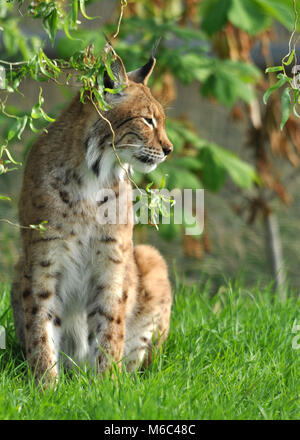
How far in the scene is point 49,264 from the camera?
3.25 metres

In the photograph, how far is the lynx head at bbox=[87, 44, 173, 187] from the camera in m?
3.25

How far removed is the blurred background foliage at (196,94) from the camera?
13.0 feet

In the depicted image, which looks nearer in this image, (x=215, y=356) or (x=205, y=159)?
(x=215, y=356)

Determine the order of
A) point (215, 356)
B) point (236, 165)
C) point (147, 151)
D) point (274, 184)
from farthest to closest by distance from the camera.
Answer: point (274, 184), point (236, 165), point (215, 356), point (147, 151)

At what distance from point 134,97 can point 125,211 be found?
49 centimetres

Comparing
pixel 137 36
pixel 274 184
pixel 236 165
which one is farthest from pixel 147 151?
pixel 274 184

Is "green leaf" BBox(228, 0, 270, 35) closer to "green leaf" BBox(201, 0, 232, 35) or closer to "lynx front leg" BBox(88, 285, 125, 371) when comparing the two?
"green leaf" BBox(201, 0, 232, 35)

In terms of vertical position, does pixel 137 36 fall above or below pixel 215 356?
above

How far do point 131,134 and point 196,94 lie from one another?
3340 mm

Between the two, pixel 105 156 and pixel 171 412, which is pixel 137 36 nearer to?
pixel 105 156

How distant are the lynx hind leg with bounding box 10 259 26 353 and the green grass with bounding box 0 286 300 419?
8cm

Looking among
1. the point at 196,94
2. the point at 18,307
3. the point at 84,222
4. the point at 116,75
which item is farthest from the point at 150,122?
the point at 196,94

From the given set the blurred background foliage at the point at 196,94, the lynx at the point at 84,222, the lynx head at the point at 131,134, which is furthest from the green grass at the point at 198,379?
the lynx head at the point at 131,134
